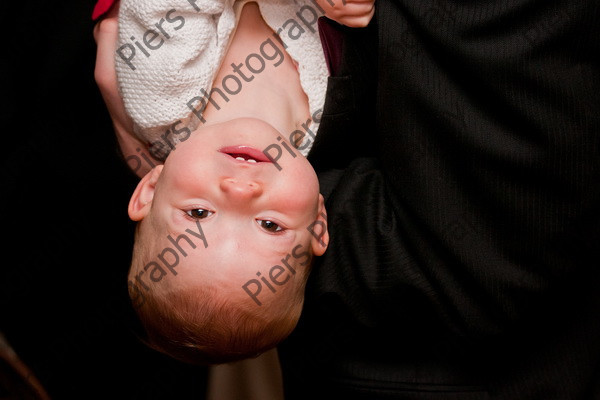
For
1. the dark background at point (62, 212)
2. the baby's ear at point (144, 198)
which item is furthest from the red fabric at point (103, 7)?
the baby's ear at point (144, 198)

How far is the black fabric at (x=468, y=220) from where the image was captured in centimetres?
79

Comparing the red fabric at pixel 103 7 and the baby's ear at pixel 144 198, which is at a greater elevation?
the red fabric at pixel 103 7

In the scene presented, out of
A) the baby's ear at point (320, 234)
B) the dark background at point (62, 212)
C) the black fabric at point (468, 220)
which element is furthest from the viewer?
the dark background at point (62, 212)

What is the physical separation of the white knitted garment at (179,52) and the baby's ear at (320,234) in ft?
0.43

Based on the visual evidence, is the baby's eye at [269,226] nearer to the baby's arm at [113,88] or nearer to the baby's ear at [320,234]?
the baby's ear at [320,234]

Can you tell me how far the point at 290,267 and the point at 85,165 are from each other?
0.45 metres

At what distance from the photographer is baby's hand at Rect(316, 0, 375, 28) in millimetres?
872

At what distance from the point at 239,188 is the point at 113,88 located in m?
0.31

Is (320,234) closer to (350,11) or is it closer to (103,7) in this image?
(350,11)

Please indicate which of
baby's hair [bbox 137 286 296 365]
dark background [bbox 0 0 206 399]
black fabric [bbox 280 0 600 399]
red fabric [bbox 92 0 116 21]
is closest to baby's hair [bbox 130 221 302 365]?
baby's hair [bbox 137 286 296 365]

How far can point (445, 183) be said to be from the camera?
2.89 feet

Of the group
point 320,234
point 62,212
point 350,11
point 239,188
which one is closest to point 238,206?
point 239,188

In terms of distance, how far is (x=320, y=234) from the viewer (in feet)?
2.95

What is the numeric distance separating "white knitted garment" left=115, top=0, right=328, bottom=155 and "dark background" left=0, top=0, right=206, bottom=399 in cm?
19
